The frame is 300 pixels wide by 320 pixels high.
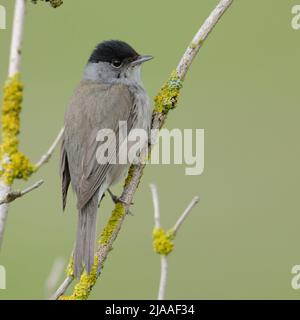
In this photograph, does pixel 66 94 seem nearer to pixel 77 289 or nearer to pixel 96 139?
pixel 96 139

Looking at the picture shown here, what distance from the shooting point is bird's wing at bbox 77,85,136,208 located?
4539 millimetres

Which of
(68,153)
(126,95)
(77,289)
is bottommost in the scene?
(77,289)

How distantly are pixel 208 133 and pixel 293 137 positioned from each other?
3.42 feet

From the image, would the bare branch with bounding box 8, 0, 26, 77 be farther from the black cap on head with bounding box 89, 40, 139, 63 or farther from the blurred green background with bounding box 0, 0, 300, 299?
the blurred green background with bounding box 0, 0, 300, 299

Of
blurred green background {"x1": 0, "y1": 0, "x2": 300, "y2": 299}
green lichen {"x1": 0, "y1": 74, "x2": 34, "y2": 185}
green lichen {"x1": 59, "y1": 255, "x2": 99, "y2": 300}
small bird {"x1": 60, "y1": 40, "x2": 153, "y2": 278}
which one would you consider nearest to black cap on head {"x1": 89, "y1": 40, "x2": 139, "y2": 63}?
small bird {"x1": 60, "y1": 40, "x2": 153, "y2": 278}

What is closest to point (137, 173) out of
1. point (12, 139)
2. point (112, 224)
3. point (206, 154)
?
point (112, 224)

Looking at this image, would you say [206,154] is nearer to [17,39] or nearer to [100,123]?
[100,123]

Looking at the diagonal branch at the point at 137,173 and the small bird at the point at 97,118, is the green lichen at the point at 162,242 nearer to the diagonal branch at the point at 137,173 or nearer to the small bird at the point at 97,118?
the diagonal branch at the point at 137,173

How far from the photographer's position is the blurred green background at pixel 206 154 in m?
7.37

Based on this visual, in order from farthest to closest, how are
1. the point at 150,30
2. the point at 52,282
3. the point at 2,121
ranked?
the point at 150,30 → the point at 52,282 → the point at 2,121

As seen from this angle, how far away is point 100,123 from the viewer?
4.72 meters

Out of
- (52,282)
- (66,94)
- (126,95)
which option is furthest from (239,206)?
(52,282)

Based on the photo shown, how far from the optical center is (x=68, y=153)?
4.64 meters

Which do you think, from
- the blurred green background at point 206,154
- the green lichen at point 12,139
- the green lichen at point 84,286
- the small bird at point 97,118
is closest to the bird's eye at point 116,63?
the small bird at point 97,118
